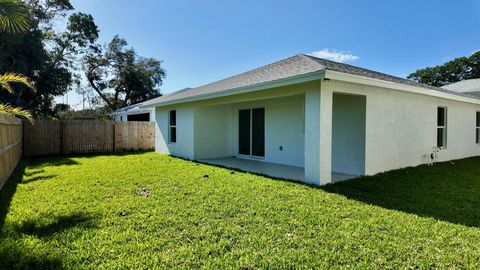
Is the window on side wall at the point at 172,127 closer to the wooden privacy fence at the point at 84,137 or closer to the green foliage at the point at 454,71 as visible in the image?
the wooden privacy fence at the point at 84,137

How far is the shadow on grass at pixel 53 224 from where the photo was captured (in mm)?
3930

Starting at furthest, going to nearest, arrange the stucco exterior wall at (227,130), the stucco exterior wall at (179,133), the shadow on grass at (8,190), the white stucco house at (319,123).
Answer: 1. the stucco exterior wall at (179,133)
2. the stucco exterior wall at (227,130)
3. the white stucco house at (319,123)
4. the shadow on grass at (8,190)

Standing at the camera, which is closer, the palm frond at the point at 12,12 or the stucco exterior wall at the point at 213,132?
the palm frond at the point at 12,12

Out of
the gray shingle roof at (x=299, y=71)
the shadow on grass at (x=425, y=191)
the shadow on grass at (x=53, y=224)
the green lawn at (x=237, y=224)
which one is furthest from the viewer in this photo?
the gray shingle roof at (x=299, y=71)

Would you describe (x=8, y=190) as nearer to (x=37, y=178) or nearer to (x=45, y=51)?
(x=37, y=178)

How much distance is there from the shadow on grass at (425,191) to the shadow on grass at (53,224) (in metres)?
5.06

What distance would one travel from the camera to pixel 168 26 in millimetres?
16016

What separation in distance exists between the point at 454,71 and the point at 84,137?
4159 cm

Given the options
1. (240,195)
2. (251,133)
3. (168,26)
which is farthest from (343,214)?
(168,26)

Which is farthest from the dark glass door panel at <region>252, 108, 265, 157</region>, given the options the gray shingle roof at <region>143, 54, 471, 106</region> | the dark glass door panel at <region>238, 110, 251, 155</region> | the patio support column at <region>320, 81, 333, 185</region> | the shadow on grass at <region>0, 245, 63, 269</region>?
the shadow on grass at <region>0, 245, 63, 269</region>

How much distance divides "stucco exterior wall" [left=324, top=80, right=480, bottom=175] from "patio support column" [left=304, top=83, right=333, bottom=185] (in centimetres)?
48

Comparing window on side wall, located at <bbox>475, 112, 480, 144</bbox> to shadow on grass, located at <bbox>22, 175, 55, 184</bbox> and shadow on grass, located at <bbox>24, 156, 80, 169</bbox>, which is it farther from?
shadow on grass, located at <bbox>24, 156, 80, 169</bbox>

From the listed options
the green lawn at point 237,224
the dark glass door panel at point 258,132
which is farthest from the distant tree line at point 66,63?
the dark glass door panel at point 258,132

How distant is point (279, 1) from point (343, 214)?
993cm
